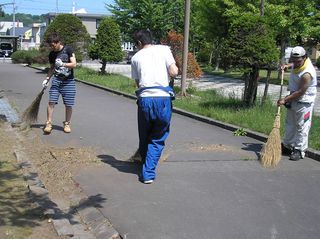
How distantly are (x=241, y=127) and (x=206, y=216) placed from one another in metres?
5.21

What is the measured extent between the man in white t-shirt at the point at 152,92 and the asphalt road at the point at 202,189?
38cm

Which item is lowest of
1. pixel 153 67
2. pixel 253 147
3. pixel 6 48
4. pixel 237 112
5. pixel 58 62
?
pixel 6 48

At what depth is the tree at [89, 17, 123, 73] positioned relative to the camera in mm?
24469

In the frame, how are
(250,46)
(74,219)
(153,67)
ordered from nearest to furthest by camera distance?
1. (74,219)
2. (153,67)
3. (250,46)

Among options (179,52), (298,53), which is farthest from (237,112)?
(179,52)

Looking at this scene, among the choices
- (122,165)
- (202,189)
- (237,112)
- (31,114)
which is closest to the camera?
(202,189)

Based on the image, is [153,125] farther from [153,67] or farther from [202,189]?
[202,189]

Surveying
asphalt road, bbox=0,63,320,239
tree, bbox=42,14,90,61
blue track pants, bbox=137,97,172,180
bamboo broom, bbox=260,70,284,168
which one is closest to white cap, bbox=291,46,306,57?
bamboo broom, bbox=260,70,284,168

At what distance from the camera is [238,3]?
900 inches

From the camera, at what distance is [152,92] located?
6133mm

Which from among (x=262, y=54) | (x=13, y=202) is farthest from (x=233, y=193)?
(x=262, y=54)

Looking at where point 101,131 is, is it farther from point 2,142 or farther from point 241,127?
point 241,127

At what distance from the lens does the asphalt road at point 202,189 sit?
4.75 m

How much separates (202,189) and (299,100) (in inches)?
97.9
